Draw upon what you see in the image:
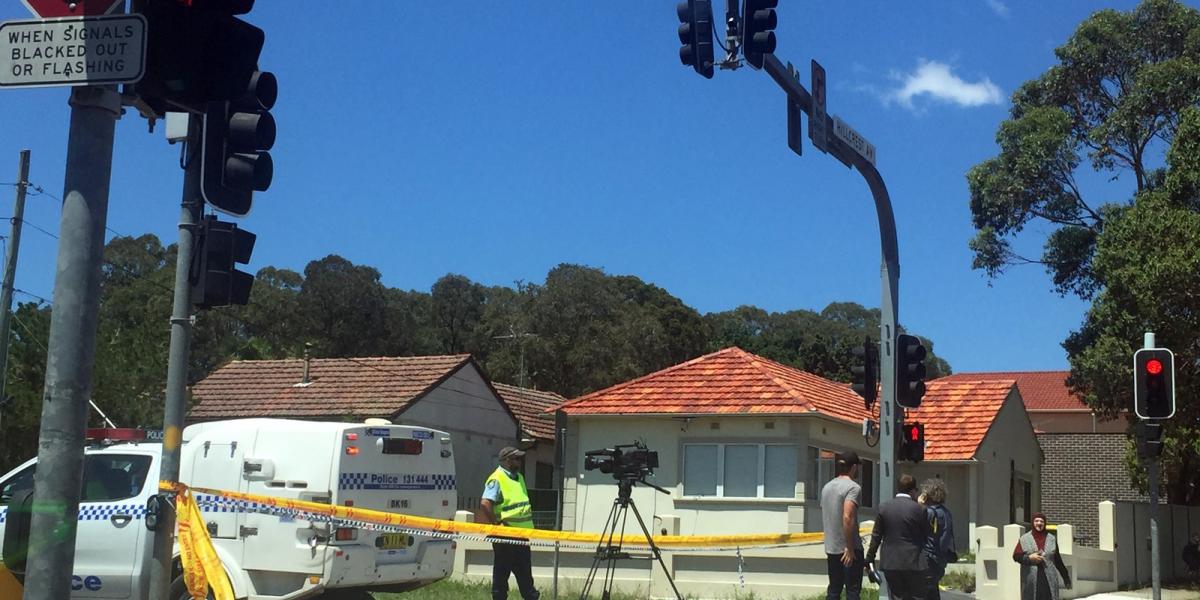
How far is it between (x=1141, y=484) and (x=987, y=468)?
652 cm

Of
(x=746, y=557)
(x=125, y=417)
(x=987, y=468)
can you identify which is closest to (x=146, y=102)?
(x=746, y=557)

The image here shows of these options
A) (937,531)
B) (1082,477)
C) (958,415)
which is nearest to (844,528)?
(937,531)

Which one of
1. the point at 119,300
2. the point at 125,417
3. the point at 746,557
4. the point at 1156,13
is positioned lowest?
the point at 746,557

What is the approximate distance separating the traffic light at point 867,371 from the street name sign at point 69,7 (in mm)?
12505

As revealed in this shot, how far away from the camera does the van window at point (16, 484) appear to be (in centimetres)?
1234

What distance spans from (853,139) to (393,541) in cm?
713

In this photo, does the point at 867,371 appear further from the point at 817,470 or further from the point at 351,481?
the point at 817,470

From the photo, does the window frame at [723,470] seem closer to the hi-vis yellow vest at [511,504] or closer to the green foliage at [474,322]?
the hi-vis yellow vest at [511,504]

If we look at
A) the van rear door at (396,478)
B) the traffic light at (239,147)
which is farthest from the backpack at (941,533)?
the traffic light at (239,147)

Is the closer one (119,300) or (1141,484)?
(1141,484)

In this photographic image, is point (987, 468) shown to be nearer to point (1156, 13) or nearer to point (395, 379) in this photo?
point (1156, 13)

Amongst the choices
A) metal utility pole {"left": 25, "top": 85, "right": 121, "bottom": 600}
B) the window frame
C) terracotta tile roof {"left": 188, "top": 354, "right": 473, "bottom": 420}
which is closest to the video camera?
metal utility pole {"left": 25, "top": 85, "right": 121, "bottom": 600}

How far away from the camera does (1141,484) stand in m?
26.0

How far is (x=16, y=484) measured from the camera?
12422mm
